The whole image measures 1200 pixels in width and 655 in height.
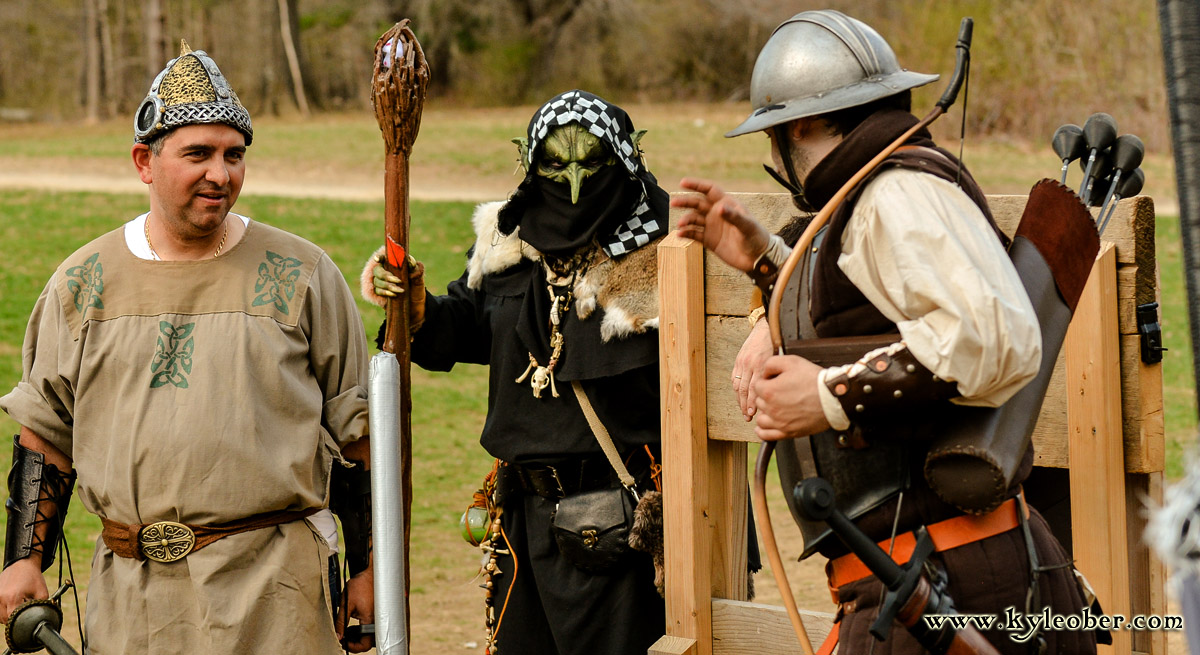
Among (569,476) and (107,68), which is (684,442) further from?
(107,68)

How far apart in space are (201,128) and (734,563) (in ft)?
5.81

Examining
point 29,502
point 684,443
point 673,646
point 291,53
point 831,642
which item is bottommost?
point 673,646

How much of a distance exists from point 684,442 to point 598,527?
0.34 metres

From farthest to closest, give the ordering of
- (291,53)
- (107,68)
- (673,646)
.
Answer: (291,53) < (107,68) < (673,646)

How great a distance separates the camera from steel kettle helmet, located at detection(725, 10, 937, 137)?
2326mm

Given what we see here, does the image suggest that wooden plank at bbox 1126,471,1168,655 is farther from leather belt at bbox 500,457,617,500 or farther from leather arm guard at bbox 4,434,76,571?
leather arm guard at bbox 4,434,76,571

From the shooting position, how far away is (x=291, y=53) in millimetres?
27359

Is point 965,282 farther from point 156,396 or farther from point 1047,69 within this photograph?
point 1047,69

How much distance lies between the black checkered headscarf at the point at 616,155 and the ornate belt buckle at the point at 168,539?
1220mm

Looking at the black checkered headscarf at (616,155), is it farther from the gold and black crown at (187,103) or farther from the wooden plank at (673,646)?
the wooden plank at (673,646)

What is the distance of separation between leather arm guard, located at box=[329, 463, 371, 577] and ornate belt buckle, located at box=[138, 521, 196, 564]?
38cm

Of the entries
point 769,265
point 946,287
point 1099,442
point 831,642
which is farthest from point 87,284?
point 1099,442

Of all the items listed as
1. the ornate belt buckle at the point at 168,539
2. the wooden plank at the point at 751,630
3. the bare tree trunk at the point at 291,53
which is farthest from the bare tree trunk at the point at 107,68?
the wooden plank at the point at 751,630

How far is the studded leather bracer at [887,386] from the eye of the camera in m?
2.09
